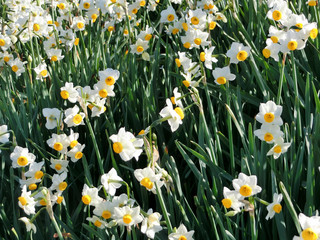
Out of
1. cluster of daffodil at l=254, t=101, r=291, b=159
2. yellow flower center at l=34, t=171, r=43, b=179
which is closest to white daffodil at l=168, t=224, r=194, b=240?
cluster of daffodil at l=254, t=101, r=291, b=159

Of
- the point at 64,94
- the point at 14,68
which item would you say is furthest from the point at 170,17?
the point at 64,94

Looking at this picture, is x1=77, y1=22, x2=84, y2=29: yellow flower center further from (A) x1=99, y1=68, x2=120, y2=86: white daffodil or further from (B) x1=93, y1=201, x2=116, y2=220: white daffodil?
(B) x1=93, y1=201, x2=116, y2=220: white daffodil

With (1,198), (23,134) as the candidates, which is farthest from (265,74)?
(1,198)

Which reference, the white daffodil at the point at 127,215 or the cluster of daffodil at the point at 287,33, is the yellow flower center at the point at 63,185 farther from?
the cluster of daffodil at the point at 287,33

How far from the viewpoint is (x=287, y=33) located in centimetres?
165

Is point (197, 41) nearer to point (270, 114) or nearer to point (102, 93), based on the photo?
point (102, 93)

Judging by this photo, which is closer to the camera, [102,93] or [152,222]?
[152,222]

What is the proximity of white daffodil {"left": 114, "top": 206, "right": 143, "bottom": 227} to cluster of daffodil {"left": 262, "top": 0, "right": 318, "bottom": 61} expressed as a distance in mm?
842

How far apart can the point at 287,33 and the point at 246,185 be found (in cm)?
72

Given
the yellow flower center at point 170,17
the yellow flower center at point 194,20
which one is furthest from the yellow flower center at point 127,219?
the yellow flower center at point 170,17

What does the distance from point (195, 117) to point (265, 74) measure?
1.40 ft

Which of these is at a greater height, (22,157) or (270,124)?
(270,124)

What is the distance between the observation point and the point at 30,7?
2717mm

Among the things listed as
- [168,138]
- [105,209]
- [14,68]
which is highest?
[105,209]
